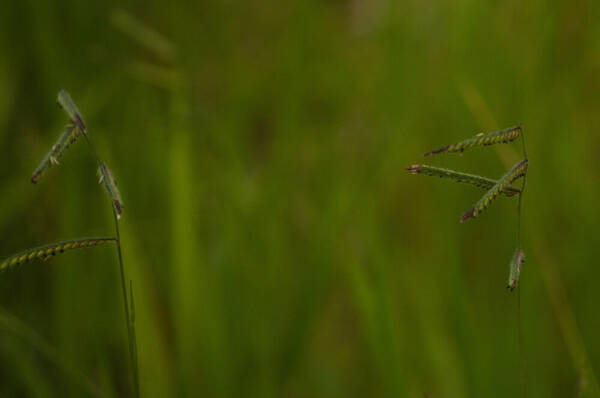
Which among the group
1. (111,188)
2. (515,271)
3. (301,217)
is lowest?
(515,271)

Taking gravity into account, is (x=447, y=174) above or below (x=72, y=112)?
below

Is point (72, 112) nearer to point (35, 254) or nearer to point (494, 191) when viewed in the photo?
point (35, 254)

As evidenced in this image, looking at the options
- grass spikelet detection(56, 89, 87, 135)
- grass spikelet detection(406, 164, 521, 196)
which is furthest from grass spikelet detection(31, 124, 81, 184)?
grass spikelet detection(406, 164, 521, 196)

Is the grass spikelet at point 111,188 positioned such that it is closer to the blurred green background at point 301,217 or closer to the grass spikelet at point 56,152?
the grass spikelet at point 56,152

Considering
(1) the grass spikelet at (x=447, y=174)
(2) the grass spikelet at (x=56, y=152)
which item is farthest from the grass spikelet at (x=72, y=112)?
(1) the grass spikelet at (x=447, y=174)

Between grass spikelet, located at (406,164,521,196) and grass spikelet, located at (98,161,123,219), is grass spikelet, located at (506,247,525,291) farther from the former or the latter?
grass spikelet, located at (98,161,123,219)

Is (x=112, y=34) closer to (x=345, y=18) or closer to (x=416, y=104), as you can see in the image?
(x=416, y=104)

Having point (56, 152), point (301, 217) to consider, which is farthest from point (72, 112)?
point (301, 217)
